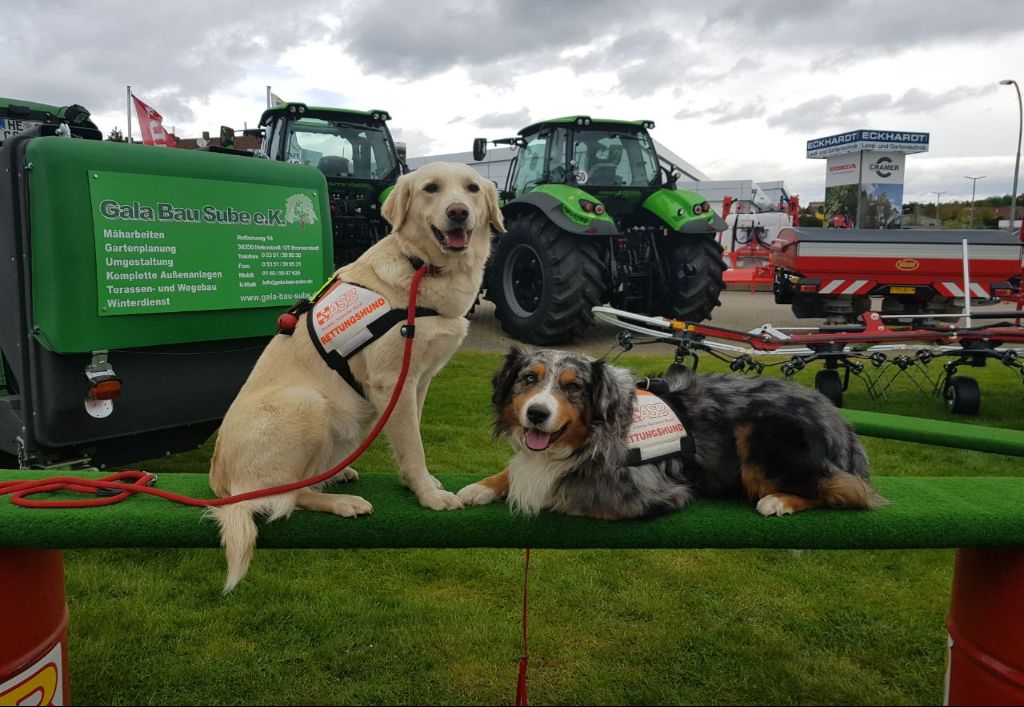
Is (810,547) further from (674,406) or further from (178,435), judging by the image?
(178,435)

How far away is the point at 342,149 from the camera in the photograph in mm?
9547

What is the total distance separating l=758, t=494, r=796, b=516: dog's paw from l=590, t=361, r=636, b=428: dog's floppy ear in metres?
0.47

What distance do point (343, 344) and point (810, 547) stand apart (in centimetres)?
153

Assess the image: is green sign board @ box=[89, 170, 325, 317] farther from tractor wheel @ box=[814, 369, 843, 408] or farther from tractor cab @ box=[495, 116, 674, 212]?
tractor cab @ box=[495, 116, 674, 212]

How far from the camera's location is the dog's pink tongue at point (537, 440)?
79.3 inches

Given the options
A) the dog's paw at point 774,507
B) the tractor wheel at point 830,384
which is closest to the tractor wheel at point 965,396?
the tractor wheel at point 830,384

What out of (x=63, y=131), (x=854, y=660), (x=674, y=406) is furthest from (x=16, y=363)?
(x=854, y=660)

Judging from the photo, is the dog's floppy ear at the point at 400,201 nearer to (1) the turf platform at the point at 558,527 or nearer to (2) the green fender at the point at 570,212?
(1) the turf platform at the point at 558,527

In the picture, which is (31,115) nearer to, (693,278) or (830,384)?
(830,384)

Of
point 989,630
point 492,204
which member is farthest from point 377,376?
point 989,630

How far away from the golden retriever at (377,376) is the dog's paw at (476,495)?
50mm

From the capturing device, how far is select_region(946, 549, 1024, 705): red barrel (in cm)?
203

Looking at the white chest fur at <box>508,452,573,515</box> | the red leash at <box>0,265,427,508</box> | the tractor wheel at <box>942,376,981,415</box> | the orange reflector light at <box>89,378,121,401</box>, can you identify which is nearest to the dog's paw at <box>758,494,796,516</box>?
the white chest fur at <box>508,452,573,515</box>

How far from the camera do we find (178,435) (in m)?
3.75
